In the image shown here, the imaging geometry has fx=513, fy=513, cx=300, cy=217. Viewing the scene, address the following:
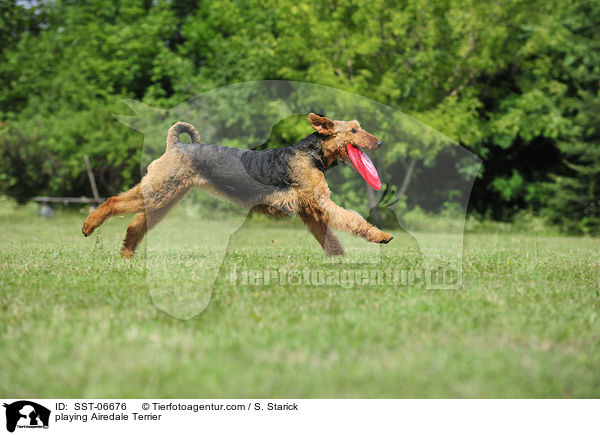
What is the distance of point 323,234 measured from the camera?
522 centimetres

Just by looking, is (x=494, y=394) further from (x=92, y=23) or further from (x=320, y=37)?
(x=92, y=23)

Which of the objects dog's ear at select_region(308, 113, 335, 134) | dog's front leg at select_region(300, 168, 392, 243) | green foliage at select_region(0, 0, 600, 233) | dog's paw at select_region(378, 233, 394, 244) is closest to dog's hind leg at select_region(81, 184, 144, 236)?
dog's front leg at select_region(300, 168, 392, 243)

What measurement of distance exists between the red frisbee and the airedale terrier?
65 millimetres

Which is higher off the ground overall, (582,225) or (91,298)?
(91,298)

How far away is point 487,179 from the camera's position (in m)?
15.0

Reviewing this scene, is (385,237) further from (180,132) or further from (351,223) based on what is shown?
(180,132)

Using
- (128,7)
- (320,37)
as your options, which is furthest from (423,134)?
(128,7)

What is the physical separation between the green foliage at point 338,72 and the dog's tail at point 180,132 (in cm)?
585

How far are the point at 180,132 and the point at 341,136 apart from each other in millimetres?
1499

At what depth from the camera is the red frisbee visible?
460 centimetres

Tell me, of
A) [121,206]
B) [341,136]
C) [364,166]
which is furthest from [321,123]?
[121,206]

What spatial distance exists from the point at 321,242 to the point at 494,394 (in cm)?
342

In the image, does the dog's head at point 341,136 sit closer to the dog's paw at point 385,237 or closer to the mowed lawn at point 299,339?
the dog's paw at point 385,237
